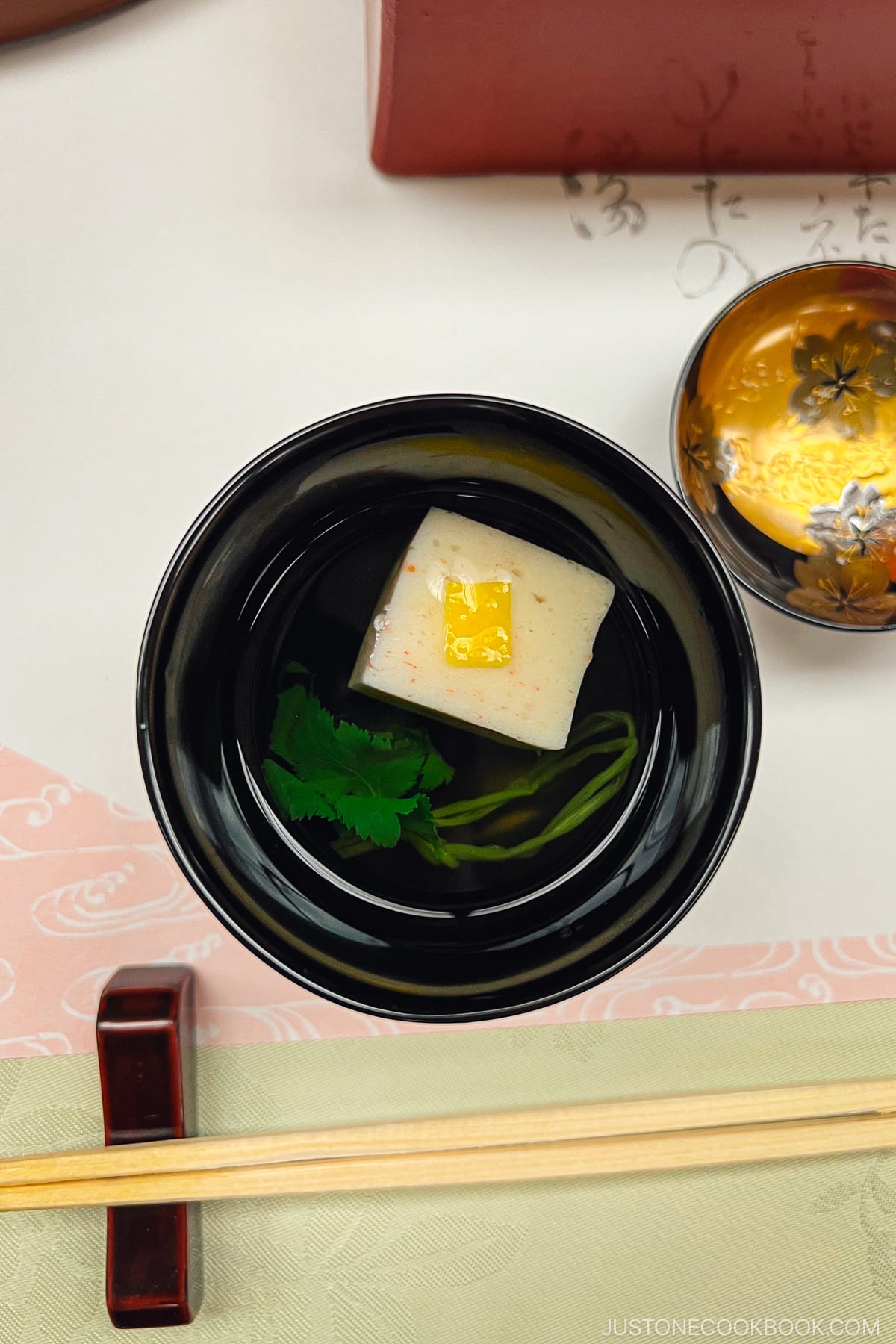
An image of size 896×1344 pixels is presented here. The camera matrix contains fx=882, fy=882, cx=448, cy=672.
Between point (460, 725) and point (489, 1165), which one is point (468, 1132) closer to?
point (489, 1165)

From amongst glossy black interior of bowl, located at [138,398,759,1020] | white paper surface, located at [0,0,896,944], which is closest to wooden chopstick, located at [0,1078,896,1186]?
glossy black interior of bowl, located at [138,398,759,1020]

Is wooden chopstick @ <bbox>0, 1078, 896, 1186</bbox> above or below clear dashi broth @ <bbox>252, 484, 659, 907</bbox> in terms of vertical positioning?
below

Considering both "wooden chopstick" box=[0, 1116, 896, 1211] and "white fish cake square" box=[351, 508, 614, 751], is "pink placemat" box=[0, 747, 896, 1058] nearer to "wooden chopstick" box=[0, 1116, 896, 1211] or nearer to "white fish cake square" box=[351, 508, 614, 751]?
"wooden chopstick" box=[0, 1116, 896, 1211]

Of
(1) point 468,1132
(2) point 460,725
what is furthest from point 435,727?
(1) point 468,1132

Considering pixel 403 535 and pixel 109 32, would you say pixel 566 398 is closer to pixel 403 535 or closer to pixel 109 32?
pixel 403 535

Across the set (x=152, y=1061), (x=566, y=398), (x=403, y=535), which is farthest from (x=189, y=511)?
(x=152, y=1061)

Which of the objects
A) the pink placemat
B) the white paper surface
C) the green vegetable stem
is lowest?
the pink placemat

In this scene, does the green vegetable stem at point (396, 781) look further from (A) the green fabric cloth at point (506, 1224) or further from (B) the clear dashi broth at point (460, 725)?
(A) the green fabric cloth at point (506, 1224)
